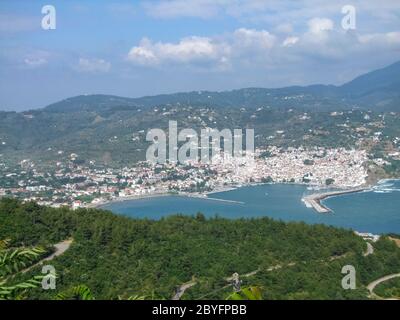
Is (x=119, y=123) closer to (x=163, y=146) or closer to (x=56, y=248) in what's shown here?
(x=163, y=146)

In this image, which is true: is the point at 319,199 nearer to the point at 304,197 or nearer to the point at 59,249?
the point at 304,197

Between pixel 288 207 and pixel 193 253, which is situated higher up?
pixel 193 253

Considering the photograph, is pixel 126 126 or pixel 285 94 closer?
pixel 126 126

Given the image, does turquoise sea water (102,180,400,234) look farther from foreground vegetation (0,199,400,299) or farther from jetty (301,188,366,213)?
foreground vegetation (0,199,400,299)

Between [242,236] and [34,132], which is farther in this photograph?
[34,132]

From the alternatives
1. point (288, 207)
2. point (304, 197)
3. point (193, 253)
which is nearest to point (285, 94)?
point (304, 197)

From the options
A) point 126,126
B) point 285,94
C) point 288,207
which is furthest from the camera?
point 285,94

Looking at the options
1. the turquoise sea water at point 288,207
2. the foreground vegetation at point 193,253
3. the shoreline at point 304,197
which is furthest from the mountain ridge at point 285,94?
the foreground vegetation at point 193,253
